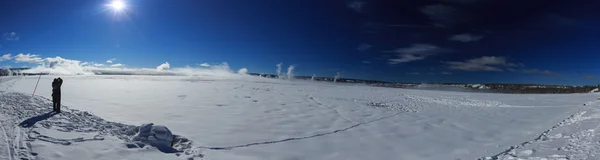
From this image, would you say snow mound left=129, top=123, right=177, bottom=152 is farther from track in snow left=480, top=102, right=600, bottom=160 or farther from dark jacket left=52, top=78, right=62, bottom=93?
track in snow left=480, top=102, right=600, bottom=160

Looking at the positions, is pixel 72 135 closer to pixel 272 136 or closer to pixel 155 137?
pixel 155 137

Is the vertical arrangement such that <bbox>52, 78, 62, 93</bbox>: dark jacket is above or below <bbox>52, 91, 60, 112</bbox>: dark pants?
above

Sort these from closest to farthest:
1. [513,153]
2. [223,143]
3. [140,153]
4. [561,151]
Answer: [140,153]
[561,151]
[513,153]
[223,143]

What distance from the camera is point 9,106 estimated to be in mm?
14055

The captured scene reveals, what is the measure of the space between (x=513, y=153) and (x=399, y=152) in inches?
136

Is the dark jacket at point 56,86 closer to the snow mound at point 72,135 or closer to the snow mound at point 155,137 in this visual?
the snow mound at point 72,135

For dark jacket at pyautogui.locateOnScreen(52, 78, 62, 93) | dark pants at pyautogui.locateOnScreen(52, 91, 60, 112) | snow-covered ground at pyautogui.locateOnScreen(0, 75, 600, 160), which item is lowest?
snow-covered ground at pyautogui.locateOnScreen(0, 75, 600, 160)

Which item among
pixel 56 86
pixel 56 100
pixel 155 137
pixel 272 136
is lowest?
pixel 272 136

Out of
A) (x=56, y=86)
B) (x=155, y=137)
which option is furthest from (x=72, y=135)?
(x=56, y=86)

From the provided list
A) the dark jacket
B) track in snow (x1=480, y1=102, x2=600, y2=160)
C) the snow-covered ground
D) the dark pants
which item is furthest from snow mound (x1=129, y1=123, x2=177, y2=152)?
track in snow (x1=480, y1=102, x2=600, y2=160)

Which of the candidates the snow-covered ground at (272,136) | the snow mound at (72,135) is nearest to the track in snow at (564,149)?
the snow-covered ground at (272,136)

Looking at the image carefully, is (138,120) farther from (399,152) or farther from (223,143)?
(399,152)

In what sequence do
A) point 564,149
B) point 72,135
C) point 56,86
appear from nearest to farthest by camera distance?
1. point 72,135
2. point 564,149
3. point 56,86

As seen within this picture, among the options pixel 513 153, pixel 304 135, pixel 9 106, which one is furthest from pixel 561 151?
pixel 9 106
